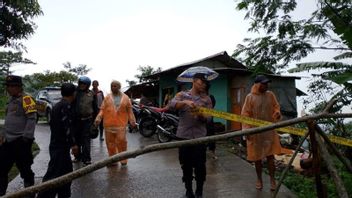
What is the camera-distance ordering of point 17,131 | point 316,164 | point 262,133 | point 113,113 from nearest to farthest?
1. point 316,164
2. point 17,131
3. point 262,133
4. point 113,113

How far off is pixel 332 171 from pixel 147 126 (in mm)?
10843

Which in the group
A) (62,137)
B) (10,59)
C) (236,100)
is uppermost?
(10,59)

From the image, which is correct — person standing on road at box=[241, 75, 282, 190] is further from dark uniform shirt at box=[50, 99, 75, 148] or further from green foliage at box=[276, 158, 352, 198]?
dark uniform shirt at box=[50, 99, 75, 148]

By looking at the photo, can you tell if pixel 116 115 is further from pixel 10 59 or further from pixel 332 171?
pixel 10 59

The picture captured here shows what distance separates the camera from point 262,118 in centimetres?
610

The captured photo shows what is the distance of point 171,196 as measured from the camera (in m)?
5.91

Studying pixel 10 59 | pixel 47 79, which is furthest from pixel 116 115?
pixel 47 79

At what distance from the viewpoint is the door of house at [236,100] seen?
50.8ft

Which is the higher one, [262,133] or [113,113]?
[113,113]

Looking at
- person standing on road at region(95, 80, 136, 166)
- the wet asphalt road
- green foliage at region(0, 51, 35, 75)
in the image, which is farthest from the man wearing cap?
green foliage at region(0, 51, 35, 75)

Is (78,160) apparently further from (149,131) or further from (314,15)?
(314,15)

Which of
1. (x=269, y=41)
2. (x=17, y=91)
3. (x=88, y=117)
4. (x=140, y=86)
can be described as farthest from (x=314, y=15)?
(x=140, y=86)

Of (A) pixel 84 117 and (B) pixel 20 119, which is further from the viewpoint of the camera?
(A) pixel 84 117

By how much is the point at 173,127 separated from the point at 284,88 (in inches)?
252
